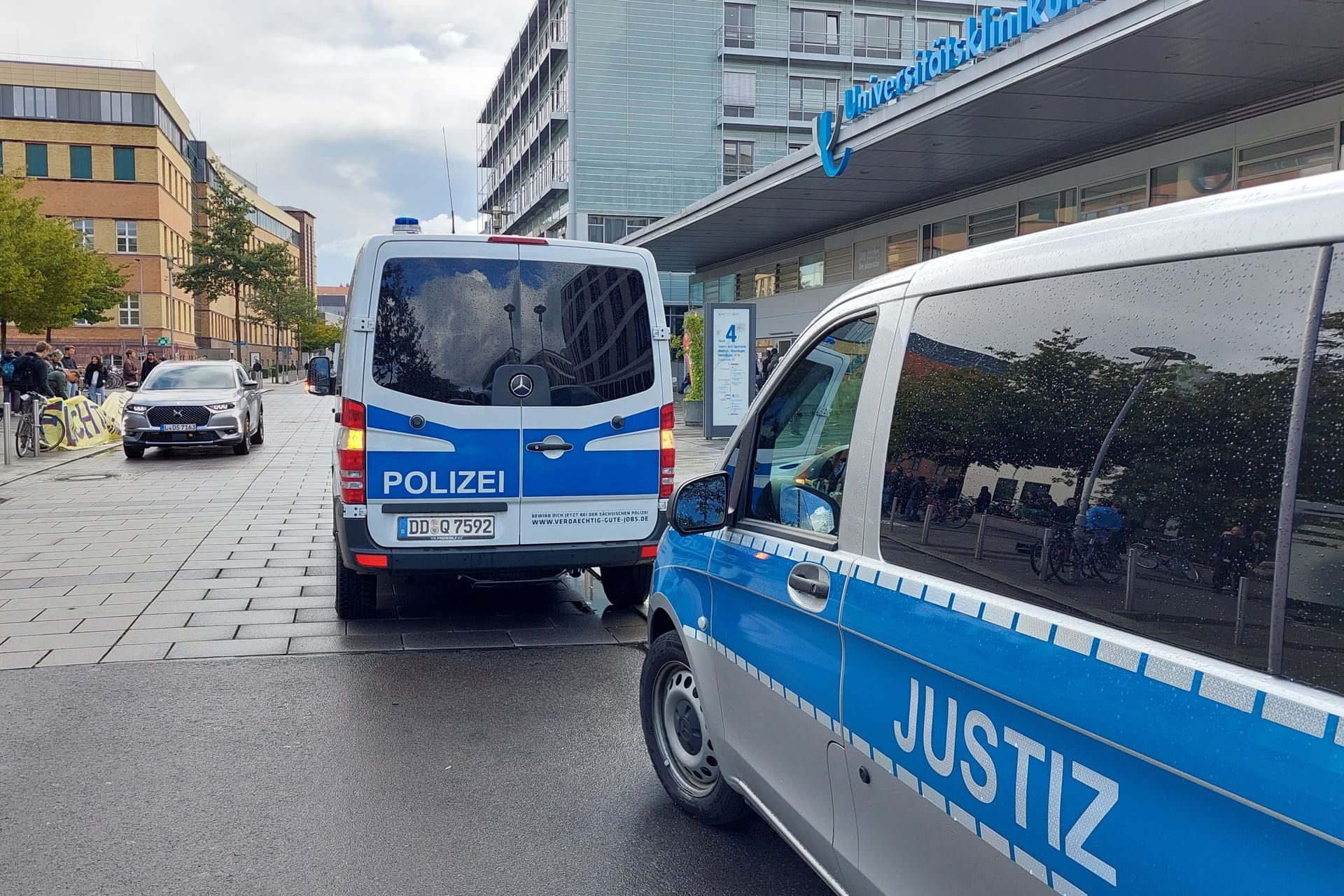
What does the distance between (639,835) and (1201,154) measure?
60.4 ft

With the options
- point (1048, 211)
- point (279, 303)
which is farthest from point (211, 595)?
point (279, 303)

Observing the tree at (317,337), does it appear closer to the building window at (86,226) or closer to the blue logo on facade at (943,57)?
the building window at (86,226)

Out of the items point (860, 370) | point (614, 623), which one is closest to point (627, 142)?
point (614, 623)

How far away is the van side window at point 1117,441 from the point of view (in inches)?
64.7

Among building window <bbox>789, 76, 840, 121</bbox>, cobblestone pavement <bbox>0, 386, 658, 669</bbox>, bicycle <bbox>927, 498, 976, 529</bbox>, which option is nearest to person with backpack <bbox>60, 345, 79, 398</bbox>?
cobblestone pavement <bbox>0, 386, 658, 669</bbox>

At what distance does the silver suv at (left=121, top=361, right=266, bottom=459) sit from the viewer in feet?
61.9

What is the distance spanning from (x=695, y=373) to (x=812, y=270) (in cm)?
974

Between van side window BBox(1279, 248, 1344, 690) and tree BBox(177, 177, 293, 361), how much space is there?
225 ft

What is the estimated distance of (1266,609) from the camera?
5.23 feet

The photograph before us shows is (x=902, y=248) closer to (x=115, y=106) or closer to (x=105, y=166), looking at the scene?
(x=105, y=166)

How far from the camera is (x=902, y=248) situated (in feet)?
96.4

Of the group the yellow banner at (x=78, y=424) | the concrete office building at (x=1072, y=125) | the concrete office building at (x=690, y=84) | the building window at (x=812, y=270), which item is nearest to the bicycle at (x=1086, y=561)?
the concrete office building at (x=1072, y=125)

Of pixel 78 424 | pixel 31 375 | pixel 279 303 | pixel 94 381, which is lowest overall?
pixel 78 424

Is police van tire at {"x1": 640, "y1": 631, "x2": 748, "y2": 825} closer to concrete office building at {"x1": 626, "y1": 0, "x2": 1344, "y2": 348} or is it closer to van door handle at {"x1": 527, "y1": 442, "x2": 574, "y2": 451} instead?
van door handle at {"x1": 527, "y1": 442, "x2": 574, "y2": 451}
